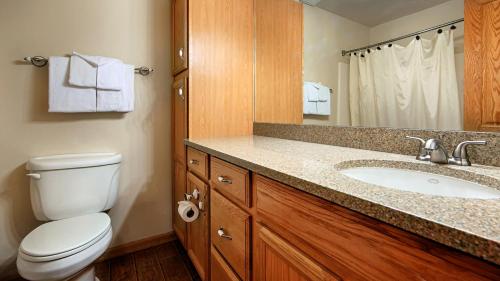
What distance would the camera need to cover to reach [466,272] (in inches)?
11.7

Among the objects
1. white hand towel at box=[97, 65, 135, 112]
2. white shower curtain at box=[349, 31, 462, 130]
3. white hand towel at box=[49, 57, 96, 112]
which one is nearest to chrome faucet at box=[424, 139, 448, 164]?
white shower curtain at box=[349, 31, 462, 130]

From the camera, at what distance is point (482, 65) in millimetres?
733

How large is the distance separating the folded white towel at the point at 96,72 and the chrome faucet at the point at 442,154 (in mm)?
1663

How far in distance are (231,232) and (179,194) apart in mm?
902

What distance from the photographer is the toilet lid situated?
1033mm

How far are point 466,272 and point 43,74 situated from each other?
6.64 ft

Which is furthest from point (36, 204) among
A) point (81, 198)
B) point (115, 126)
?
point (115, 126)

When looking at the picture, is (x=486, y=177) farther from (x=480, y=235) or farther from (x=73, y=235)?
(x=73, y=235)

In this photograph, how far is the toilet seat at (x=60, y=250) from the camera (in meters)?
1.01

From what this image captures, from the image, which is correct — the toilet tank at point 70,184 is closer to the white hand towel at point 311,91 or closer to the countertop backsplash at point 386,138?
the countertop backsplash at point 386,138

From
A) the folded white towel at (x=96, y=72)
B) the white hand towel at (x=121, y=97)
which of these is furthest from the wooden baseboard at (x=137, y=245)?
the folded white towel at (x=96, y=72)

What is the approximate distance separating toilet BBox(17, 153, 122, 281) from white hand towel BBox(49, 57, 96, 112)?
1.03 feet

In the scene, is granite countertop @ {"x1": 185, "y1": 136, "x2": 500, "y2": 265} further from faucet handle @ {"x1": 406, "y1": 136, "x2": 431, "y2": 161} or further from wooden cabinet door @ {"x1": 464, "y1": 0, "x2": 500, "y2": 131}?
wooden cabinet door @ {"x1": 464, "y1": 0, "x2": 500, "y2": 131}

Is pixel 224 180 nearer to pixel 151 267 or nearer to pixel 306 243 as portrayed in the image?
pixel 306 243
